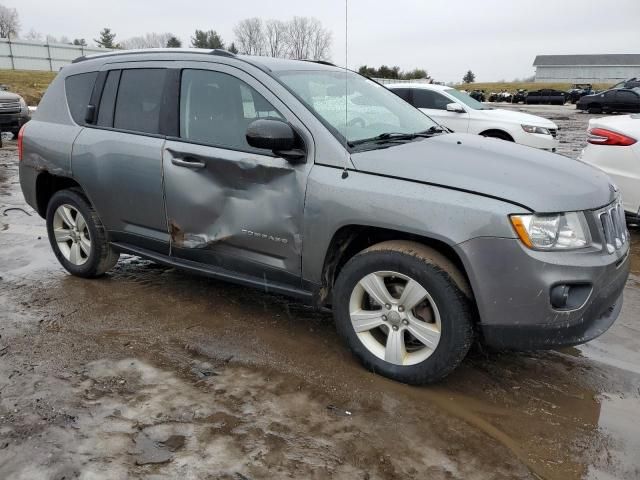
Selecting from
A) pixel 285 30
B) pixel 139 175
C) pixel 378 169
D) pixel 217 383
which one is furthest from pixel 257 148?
pixel 285 30

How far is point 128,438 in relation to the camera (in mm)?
2586

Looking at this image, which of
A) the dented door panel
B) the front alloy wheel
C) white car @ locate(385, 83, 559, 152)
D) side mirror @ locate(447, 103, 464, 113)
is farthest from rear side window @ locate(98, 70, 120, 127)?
side mirror @ locate(447, 103, 464, 113)

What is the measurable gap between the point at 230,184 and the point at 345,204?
86 cm

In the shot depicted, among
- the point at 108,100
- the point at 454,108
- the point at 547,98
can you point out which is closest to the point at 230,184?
the point at 108,100

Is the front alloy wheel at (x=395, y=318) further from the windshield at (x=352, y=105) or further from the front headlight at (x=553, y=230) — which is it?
the windshield at (x=352, y=105)

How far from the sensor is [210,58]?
148 inches

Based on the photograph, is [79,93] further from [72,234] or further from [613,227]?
[613,227]

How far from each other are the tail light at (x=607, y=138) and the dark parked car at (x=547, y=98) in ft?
130

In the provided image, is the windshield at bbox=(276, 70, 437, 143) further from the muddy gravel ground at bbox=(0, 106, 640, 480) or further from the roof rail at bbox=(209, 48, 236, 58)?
the muddy gravel ground at bbox=(0, 106, 640, 480)

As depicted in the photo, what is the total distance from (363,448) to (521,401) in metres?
1.03

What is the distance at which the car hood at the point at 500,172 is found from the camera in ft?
9.00

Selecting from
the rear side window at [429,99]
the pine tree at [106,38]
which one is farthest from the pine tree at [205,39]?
the rear side window at [429,99]

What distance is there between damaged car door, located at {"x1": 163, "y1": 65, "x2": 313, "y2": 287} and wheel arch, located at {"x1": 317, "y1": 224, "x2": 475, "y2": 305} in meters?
0.19

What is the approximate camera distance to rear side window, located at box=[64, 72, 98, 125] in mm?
4414
